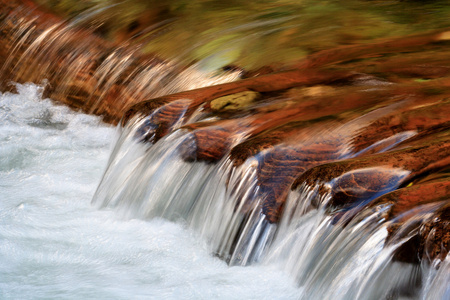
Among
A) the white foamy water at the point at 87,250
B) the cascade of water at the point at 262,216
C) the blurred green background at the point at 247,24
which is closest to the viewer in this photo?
the cascade of water at the point at 262,216

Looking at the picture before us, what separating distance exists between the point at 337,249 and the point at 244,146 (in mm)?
823

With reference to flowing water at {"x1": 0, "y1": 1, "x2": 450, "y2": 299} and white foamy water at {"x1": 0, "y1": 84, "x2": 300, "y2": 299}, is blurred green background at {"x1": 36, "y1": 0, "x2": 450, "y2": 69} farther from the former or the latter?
white foamy water at {"x1": 0, "y1": 84, "x2": 300, "y2": 299}

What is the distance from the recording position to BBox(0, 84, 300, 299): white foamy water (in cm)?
288

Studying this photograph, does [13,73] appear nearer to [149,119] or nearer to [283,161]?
[149,119]

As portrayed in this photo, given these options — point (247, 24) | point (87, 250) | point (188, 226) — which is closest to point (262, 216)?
point (188, 226)

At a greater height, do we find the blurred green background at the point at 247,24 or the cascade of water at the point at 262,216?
the blurred green background at the point at 247,24

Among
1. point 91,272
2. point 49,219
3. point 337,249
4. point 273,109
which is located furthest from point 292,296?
point 49,219

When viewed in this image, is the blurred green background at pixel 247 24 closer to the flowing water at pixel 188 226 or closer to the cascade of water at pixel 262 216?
the flowing water at pixel 188 226

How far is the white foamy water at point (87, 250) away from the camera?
288 centimetres

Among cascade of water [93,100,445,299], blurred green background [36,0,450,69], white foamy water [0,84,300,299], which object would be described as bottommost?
white foamy water [0,84,300,299]

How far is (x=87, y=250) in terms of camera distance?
10.9 feet

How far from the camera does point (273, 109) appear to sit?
3.63 m

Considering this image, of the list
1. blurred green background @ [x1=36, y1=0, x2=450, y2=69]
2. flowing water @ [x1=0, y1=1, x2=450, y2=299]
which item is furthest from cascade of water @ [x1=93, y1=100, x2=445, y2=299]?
blurred green background @ [x1=36, y1=0, x2=450, y2=69]

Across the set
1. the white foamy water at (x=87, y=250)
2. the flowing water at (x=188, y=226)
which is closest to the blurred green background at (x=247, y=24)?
the flowing water at (x=188, y=226)
